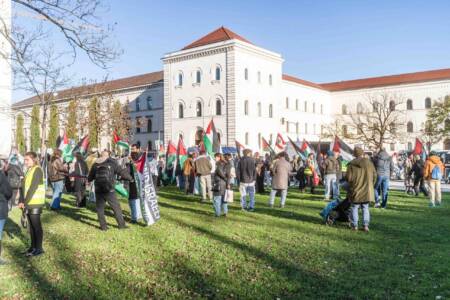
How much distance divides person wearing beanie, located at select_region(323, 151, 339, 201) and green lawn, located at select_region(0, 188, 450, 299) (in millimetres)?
4365

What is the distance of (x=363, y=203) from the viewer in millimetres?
10531

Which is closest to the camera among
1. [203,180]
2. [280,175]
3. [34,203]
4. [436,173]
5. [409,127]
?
[34,203]

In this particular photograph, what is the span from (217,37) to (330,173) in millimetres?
44910

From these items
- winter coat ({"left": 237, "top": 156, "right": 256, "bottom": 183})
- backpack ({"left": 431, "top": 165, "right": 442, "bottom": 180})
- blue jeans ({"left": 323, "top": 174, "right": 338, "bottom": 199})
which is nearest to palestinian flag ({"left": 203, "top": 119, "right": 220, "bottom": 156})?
winter coat ({"left": 237, "top": 156, "right": 256, "bottom": 183})

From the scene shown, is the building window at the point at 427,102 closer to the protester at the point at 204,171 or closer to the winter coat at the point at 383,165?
the winter coat at the point at 383,165

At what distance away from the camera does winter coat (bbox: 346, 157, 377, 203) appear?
10.5m

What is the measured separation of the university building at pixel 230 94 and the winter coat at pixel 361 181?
36891 mm

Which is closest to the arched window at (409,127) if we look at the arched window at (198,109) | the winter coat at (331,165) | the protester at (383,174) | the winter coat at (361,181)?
the arched window at (198,109)

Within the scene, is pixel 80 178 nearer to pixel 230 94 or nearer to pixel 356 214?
pixel 356 214

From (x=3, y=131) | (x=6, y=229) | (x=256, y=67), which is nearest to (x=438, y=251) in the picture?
(x=6, y=229)

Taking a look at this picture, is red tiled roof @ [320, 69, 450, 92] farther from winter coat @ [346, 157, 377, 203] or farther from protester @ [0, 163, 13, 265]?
protester @ [0, 163, 13, 265]

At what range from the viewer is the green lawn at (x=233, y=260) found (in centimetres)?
623

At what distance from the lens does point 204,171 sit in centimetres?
1714

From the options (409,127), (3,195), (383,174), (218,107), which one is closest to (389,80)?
(409,127)
